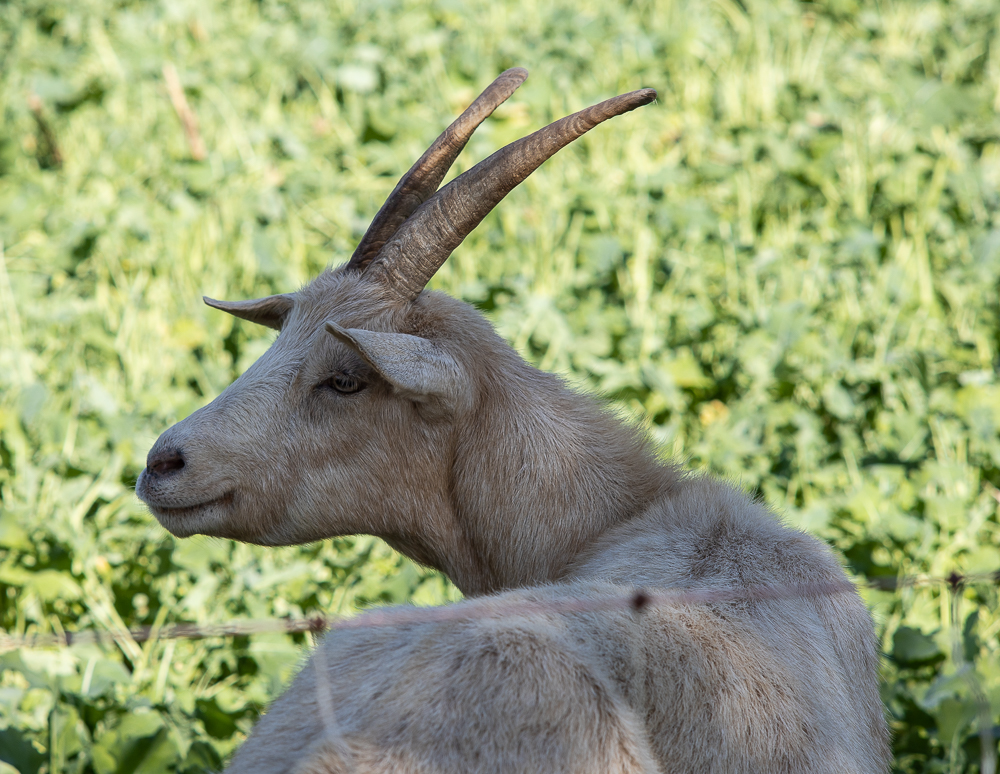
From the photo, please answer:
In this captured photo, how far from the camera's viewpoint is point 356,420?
3414 mm

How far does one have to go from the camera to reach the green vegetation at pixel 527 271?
14.3 ft

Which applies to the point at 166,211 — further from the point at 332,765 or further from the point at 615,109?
the point at 332,765

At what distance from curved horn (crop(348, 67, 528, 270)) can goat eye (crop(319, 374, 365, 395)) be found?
47 centimetres

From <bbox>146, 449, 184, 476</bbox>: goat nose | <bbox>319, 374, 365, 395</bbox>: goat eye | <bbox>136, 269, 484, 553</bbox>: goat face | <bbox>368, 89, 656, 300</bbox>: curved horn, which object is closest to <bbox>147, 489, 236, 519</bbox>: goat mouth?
<bbox>136, 269, 484, 553</bbox>: goat face

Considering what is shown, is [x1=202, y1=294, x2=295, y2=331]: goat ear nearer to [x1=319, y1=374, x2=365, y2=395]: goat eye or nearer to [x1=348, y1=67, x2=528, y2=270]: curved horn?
[x1=348, y1=67, x2=528, y2=270]: curved horn

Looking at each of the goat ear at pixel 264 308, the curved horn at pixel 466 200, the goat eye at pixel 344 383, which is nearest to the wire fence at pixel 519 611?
the goat eye at pixel 344 383

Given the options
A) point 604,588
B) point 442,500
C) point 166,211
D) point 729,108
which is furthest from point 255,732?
point 729,108

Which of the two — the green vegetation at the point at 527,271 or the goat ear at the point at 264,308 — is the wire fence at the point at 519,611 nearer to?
the green vegetation at the point at 527,271

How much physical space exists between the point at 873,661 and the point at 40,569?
3378 mm

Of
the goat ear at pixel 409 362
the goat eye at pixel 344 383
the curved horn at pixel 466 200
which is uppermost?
the curved horn at pixel 466 200

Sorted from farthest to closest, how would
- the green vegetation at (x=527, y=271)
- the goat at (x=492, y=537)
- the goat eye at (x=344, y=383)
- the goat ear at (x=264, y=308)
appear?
1. the green vegetation at (x=527, y=271)
2. the goat ear at (x=264, y=308)
3. the goat eye at (x=344, y=383)
4. the goat at (x=492, y=537)

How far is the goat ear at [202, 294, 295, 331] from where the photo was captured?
3781mm

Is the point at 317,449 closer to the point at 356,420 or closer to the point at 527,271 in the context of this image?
the point at 356,420

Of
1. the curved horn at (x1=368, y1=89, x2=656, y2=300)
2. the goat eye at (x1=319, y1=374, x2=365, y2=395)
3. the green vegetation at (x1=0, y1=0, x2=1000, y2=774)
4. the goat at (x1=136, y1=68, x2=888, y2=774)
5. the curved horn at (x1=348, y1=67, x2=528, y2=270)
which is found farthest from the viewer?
the green vegetation at (x1=0, y1=0, x2=1000, y2=774)
